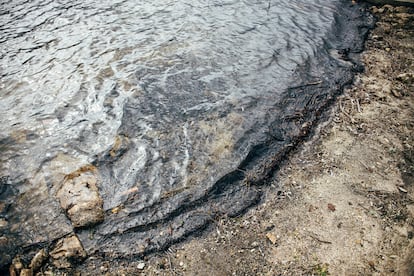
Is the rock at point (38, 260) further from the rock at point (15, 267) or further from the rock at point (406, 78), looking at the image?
the rock at point (406, 78)

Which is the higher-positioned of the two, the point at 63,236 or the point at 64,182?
the point at 64,182

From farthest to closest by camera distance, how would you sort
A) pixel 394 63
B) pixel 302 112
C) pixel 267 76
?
pixel 394 63 → pixel 267 76 → pixel 302 112

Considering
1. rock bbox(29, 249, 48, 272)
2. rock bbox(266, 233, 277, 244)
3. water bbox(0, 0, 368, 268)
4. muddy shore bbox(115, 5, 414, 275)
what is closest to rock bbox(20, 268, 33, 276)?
rock bbox(29, 249, 48, 272)

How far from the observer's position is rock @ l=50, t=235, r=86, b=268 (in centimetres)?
151

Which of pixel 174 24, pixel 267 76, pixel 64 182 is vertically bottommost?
pixel 64 182

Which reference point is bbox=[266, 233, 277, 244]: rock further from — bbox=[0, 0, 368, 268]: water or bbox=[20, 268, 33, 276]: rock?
bbox=[20, 268, 33, 276]: rock

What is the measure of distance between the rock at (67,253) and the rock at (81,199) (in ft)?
0.32

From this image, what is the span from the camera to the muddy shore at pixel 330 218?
1.52 m

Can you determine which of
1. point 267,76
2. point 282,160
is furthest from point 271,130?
point 267,76

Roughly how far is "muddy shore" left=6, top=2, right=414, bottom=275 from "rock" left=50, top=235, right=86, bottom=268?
0.08ft

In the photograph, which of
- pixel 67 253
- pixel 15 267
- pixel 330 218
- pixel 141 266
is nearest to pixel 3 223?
pixel 15 267

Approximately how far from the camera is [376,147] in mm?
2035

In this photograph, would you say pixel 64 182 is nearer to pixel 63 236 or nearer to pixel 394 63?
pixel 63 236

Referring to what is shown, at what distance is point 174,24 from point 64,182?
1.85 metres
